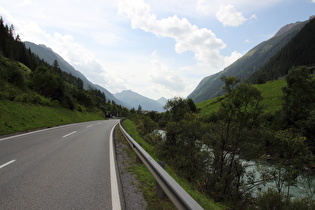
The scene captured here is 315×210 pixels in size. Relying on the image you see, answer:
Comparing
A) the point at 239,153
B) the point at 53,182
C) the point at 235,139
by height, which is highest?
the point at 53,182

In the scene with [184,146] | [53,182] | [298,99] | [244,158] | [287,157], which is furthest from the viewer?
[298,99]

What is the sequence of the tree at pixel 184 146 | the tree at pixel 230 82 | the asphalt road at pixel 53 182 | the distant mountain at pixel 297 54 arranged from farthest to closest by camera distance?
the distant mountain at pixel 297 54
the tree at pixel 184 146
the tree at pixel 230 82
the asphalt road at pixel 53 182

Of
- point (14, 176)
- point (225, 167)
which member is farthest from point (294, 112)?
point (14, 176)

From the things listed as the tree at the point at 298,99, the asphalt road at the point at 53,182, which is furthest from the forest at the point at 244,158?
the tree at the point at 298,99

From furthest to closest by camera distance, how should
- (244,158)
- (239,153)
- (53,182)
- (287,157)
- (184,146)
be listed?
(184,146)
(239,153)
(287,157)
(244,158)
(53,182)

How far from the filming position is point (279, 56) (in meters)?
123

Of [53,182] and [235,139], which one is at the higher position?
[53,182]

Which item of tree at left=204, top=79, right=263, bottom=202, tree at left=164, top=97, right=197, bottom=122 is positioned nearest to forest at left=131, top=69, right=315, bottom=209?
tree at left=204, top=79, right=263, bottom=202

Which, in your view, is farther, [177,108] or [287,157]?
[177,108]

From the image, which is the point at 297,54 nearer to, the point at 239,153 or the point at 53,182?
the point at 239,153

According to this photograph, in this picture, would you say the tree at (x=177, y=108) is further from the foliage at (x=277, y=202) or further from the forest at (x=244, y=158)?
the foliage at (x=277, y=202)

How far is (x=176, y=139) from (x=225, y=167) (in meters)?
6.92

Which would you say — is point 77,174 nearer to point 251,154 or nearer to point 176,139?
point 251,154

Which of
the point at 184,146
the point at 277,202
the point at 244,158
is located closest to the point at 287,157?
the point at 244,158
